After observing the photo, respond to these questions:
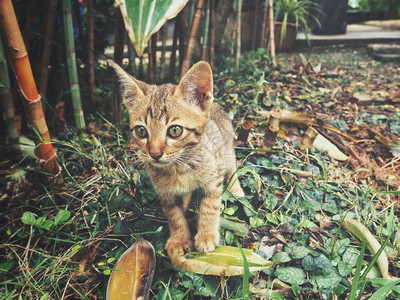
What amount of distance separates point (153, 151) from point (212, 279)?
64cm

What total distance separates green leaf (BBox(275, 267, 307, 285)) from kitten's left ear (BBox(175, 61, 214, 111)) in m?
0.87

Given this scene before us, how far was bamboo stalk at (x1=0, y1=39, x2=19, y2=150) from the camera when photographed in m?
1.89

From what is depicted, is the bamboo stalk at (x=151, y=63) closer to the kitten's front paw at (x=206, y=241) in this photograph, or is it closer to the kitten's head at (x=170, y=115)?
the kitten's head at (x=170, y=115)

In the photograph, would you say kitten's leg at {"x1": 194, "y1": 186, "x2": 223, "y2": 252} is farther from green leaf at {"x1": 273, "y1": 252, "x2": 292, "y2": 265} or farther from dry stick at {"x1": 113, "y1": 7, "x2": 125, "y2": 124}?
dry stick at {"x1": 113, "y1": 7, "x2": 125, "y2": 124}

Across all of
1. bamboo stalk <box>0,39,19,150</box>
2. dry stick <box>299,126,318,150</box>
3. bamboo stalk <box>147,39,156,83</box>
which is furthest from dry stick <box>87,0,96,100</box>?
dry stick <box>299,126,318,150</box>

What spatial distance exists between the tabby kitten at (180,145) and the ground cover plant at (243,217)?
141 millimetres

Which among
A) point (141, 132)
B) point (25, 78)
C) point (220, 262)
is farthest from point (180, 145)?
point (25, 78)

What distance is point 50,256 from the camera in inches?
61.7

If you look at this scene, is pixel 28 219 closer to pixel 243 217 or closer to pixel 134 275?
pixel 134 275

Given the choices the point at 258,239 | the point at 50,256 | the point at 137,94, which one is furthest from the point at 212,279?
the point at 137,94

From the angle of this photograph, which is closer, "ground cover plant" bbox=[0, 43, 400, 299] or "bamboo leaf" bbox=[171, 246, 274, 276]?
"bamboo leaf" bbox=[171, 246, 274, 276]

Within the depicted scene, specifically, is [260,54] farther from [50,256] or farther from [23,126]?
[50,256]

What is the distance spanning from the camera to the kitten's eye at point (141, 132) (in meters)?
1.59

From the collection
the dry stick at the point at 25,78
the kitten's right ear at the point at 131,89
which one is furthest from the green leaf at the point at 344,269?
the dry stick at the point at 25,78
